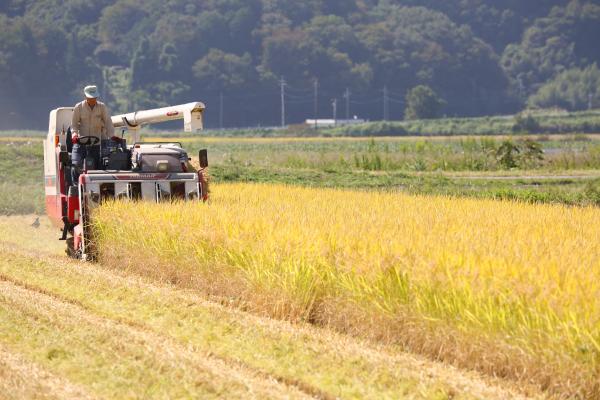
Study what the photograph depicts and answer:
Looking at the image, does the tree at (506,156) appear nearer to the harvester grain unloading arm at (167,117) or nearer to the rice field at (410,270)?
Result: the harvester grain unloading arm at (167,117)


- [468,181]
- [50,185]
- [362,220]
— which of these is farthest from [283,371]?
[468,181]

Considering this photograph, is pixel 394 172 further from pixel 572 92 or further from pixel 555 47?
pixel 555 47

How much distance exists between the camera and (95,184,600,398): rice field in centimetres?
858

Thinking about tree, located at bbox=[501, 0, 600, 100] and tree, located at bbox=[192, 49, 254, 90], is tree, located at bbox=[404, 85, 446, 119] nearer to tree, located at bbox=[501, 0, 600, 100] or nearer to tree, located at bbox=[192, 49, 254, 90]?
tree, located at bbox=[192, 49, 254, 90]

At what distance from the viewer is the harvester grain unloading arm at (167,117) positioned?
1731 centimetres

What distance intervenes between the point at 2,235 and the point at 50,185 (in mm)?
3041

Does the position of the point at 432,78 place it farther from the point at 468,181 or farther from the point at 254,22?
the point at 468,181

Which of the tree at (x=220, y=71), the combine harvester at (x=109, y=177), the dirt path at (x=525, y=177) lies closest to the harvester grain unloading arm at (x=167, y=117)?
the combine harvester at (x=109, y=177)

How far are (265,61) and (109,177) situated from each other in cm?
12162

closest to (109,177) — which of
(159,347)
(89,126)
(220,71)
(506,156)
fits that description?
(89,126)

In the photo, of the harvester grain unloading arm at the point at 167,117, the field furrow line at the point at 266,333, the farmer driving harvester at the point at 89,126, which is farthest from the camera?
the harvester grain unloading arm at the point at 167,117

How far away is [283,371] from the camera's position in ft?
29.7

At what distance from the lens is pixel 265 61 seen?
447 ft

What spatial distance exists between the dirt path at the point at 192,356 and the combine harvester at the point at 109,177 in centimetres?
342
